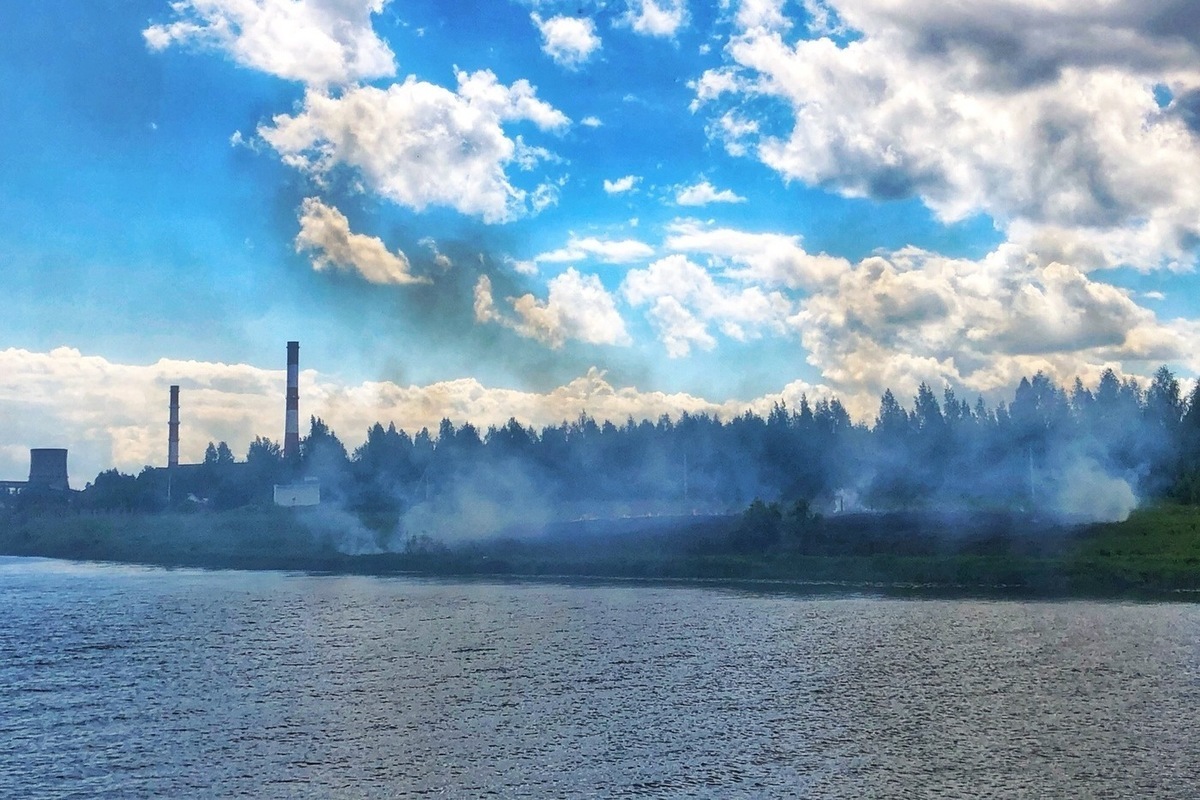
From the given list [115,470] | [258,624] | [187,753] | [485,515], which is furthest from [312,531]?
[187,753]

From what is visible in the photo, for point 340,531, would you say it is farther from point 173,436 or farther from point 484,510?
point 173,436

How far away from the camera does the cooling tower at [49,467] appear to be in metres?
175

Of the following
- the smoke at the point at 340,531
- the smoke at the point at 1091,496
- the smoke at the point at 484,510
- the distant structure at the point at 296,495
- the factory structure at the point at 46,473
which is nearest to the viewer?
the smoke at the point at 1091,496

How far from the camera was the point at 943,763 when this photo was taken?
28.6 metres

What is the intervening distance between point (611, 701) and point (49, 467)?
166176 millimetres

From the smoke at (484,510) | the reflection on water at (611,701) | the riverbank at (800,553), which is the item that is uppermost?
the smoke at (484,510)

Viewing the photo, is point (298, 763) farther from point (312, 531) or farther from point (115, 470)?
point (115, 470)

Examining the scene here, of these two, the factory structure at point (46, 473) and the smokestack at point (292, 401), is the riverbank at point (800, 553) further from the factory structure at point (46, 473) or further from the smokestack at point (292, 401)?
the factory structure at point (46, 473)

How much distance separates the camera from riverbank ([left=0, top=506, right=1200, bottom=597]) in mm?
73312

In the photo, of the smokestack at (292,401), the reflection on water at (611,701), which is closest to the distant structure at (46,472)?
the smokestack at (292,401)

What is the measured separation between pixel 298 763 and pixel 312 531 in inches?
3794

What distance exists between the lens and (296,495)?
139125 millimetres

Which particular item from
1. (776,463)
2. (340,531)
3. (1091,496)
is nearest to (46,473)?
(340,531)

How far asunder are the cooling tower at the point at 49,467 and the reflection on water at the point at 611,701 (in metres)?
126
